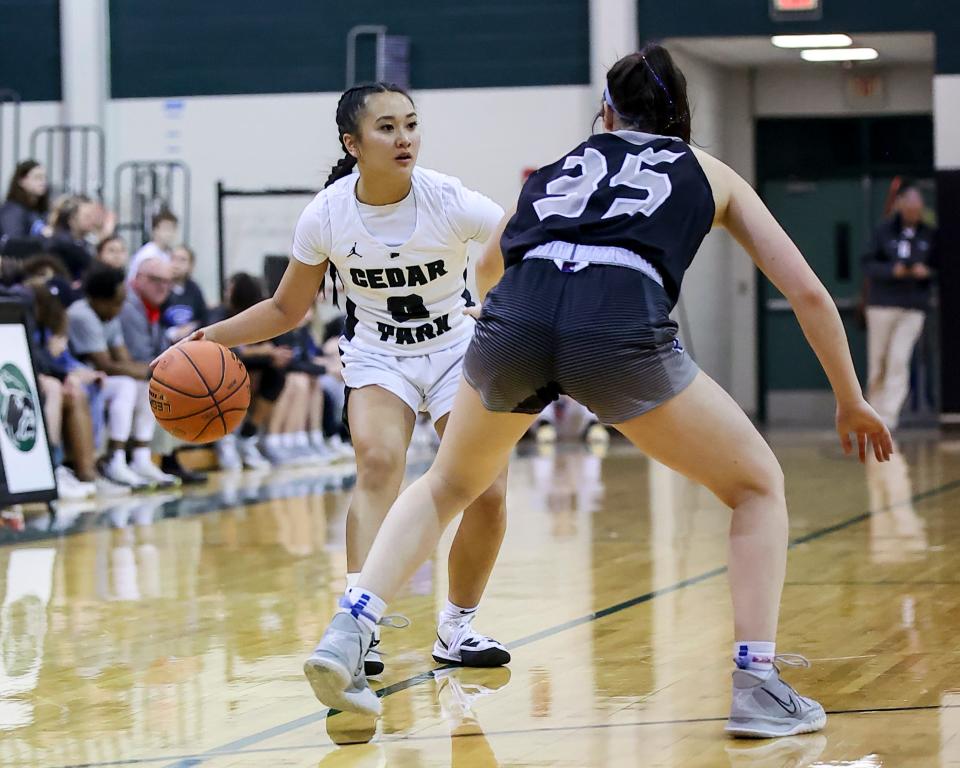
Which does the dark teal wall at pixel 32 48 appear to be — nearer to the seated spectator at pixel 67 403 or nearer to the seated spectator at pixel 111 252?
the seated spectator at pixel 111 252

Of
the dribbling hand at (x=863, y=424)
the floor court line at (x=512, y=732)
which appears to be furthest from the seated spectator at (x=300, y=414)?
the dribbling hand at (x=863, y=424)

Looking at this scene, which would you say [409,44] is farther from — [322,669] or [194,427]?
[322,669]

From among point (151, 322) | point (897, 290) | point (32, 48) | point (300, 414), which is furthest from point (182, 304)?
point (897, 290)

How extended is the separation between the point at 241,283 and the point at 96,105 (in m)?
5.59

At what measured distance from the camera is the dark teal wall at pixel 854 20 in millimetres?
15438

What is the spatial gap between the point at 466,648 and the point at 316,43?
1249 centimetres

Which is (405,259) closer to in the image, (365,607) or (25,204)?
(365,607)

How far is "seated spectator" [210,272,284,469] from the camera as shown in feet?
40.5

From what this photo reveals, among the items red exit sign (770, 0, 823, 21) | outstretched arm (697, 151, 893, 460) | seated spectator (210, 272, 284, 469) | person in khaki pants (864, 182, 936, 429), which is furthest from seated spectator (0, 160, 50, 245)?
outstretched arm (697, 151, 893, 460)

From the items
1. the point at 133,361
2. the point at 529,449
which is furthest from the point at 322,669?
the point at 529,449

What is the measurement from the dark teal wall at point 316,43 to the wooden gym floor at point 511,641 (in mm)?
7785

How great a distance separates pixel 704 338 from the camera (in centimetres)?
1705

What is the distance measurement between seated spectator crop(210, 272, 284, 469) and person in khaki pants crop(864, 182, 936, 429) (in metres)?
5.61

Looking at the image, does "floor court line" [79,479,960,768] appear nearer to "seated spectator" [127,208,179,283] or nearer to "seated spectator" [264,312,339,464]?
"seated spectator" [264,312,339,464]
